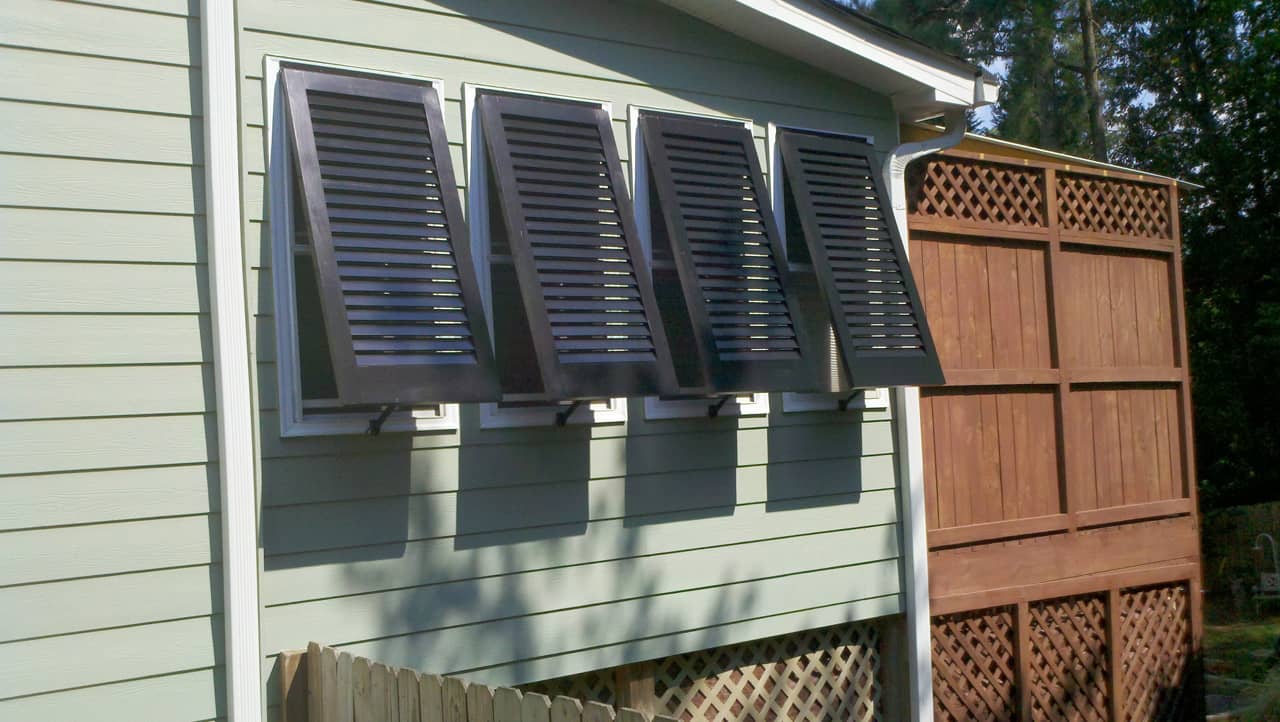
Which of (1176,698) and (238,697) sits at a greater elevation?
(238,697)

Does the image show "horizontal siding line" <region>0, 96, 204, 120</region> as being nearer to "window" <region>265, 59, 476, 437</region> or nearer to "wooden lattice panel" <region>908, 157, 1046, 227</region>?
"window" <region>265, 59, 476, 437</region>

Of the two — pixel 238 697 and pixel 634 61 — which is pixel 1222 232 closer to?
pixel 634 61

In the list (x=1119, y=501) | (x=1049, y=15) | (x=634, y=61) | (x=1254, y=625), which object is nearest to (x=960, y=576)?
(x=1119, y=501)

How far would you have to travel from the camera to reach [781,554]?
6.32m

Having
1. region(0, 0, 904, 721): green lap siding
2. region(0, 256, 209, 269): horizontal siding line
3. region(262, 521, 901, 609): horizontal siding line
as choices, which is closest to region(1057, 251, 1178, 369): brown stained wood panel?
region(262, 521, 901, 609): horizontal siding line

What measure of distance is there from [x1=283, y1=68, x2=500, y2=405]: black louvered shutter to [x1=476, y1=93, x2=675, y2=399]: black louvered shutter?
11.8 inches

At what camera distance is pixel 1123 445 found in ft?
27.6

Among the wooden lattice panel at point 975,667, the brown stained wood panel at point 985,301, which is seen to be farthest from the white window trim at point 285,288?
the wooden lattice panel at point 975,667

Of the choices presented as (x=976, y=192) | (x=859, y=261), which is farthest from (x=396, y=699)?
(x=976, y=192)

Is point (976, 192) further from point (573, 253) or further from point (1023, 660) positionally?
point (573, 253)

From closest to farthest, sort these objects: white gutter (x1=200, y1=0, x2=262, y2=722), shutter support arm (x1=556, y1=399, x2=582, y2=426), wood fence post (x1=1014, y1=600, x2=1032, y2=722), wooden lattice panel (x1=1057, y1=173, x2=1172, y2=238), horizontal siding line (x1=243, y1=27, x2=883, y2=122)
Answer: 1. white gutter (x1=200, y1=0, x2=262, y2=722)
2. horizontal siding line (x1=243, y1=27, x2=883, y2=122)
3. shutter support arm (x1=556, y1=399, x2=582, y2=426)
4. wood fence post (x1=1014, y1=600, x2=1032, y2=722)
5. wooden lattice panel (x1=1057, y1=173, x2=1172, y2=238)

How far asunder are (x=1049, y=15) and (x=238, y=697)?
70.7 ft

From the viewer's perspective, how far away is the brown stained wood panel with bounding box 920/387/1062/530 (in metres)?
7.19

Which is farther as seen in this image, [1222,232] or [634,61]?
[1222,232]
